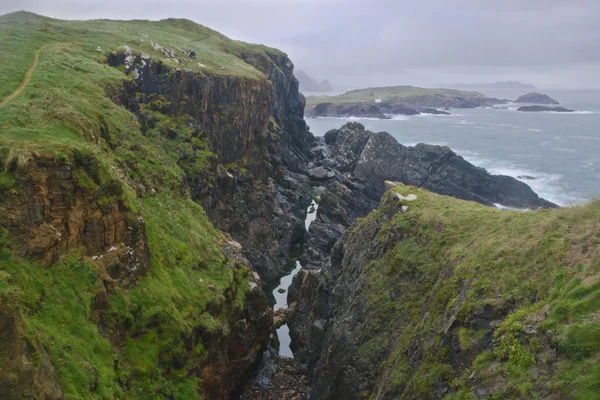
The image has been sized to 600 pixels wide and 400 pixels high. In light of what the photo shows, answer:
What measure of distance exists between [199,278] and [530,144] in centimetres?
12850

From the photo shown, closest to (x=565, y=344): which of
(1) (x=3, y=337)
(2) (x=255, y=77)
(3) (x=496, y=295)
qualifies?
(3) (x=496, y=295)

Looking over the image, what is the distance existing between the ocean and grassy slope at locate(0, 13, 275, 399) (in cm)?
5264

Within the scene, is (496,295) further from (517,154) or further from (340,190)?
(517,154)

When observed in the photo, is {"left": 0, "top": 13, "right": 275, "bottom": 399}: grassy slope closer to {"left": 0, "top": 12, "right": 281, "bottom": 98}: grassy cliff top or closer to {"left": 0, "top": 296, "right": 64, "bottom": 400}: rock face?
{"left": 0, "top": 12, "right": 281, "bottom": 98}: grassy cliff top

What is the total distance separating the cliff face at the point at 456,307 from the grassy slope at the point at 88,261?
906 centimetres

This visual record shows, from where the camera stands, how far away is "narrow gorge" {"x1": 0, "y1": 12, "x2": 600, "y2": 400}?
16.5 meters

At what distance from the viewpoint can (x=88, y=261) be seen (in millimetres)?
22453

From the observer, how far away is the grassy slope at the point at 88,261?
1900 centimetres

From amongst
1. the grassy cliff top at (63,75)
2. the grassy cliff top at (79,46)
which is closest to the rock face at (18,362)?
the grassy cliff top at (63,75)

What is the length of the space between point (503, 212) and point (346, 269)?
47.5 feet

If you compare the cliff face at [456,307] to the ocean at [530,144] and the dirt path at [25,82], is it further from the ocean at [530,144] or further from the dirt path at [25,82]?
the ocean at [530,144]

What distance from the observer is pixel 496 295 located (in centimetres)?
1917

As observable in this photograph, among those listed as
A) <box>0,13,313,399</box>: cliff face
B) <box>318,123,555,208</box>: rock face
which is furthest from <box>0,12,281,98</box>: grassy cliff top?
<box>318,123,555,208</box>: rock face

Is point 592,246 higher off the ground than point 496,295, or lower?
higher
